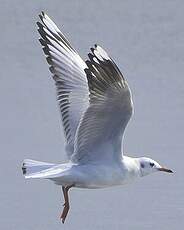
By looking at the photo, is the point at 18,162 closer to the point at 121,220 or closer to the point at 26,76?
the point at 121,220

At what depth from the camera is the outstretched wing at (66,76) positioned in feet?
21.0

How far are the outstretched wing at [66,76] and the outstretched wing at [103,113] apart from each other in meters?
0.20

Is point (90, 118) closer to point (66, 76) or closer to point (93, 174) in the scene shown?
point (93, 174)

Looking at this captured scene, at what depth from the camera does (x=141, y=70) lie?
1091 cm

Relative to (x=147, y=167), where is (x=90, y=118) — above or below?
above

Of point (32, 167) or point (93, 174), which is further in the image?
point (93, 174)

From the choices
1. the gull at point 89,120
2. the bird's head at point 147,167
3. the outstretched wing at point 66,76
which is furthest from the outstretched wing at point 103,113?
the bird's head at point 147,167

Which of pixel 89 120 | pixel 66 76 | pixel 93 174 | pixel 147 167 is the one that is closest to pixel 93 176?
pixel 93 174

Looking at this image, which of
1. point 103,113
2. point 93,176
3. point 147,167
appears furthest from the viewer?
point 147,167

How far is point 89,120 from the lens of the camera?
19.7 ft

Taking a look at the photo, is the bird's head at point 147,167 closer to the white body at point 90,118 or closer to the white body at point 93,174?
the white body at point 90,118

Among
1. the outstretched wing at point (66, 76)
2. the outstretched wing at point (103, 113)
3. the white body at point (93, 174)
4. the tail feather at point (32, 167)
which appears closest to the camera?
the outstretched wing at point (103, 113)

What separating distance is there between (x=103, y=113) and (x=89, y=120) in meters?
0.10

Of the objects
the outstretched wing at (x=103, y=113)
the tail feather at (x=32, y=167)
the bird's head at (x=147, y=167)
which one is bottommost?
the bird's head at (x=147, y=167)
